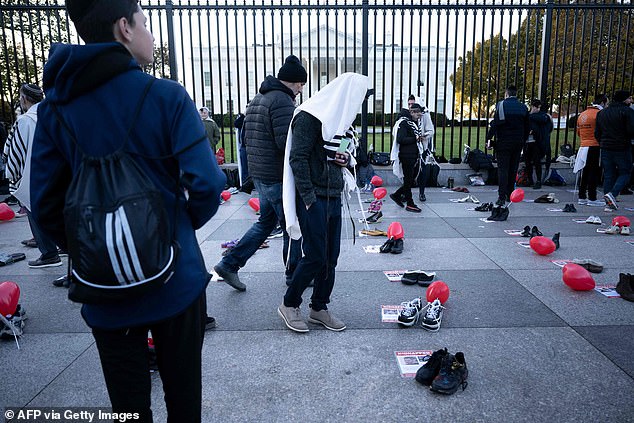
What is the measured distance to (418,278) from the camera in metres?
4.59

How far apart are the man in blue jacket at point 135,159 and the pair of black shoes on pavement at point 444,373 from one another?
1.56m

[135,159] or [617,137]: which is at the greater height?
[135,159]

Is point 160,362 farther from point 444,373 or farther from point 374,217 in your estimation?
point 374,217

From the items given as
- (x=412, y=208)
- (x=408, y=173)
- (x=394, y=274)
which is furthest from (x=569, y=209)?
(x=394, y=274)

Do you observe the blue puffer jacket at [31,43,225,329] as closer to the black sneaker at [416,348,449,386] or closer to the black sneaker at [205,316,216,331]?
the black sneaker at [416,348,449,386]

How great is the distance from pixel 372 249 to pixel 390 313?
6.85ft

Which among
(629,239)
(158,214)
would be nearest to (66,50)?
(158,214)

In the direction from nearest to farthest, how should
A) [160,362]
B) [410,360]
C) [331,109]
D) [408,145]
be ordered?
[160,362] → [410,360] → [331,109] → [408,145]

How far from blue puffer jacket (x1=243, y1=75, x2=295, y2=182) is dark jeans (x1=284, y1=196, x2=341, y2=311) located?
829 mm

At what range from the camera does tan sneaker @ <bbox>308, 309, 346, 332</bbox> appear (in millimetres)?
3561

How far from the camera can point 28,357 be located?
3.22 meters

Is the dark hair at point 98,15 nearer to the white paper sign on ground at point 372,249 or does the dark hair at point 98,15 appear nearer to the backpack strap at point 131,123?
the backpack strap at point 131,123

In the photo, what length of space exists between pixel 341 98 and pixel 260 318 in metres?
1.88

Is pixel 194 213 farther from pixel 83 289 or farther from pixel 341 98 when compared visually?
pixel 341 98
